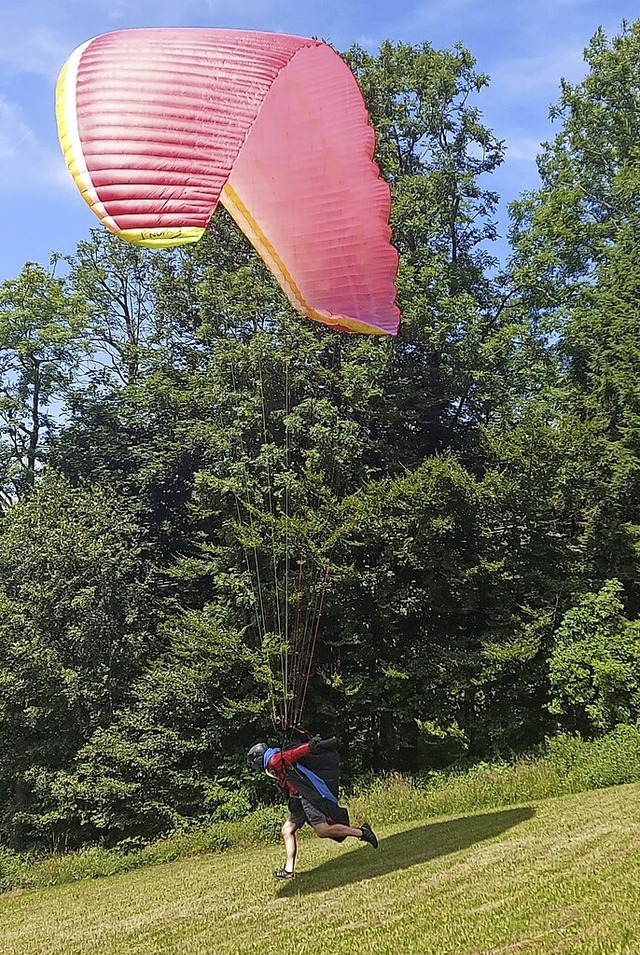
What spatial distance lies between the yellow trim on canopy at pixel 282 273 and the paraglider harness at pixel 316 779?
3.52m

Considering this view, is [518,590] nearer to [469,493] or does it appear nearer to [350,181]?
[469,493]

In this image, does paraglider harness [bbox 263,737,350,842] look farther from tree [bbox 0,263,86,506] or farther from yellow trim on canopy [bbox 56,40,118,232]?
tree [bbox 0,263,86,506]

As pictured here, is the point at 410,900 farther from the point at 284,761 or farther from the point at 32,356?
the point at 32,356

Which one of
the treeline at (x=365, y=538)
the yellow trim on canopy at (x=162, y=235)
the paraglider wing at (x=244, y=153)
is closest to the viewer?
the yellow trim on canopy at (x=162, y=235)

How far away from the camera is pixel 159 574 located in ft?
63.4

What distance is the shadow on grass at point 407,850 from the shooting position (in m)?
7.02

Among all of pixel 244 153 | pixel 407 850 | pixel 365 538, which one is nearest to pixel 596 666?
pixel 365 538

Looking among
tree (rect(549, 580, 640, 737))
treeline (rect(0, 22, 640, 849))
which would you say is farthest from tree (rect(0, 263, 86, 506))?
tree (rect(549, 580, 640, 737))

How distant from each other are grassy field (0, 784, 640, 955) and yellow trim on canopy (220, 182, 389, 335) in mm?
4345

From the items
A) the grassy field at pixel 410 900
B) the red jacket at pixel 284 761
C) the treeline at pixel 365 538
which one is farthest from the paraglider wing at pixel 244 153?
the treeline at pixel 365 538

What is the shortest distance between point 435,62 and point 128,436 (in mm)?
11507

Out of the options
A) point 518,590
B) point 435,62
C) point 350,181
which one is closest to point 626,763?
point 518,590

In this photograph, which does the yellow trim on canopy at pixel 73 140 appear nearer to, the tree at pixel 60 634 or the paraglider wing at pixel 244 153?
the paraglider wing at pixel 244 153

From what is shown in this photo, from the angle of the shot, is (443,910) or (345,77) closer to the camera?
(443,910)
